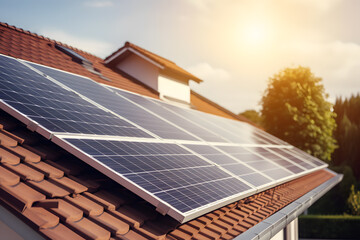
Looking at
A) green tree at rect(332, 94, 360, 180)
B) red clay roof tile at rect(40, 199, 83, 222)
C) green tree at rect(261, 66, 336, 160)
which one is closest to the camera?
red clay roof tile at rect(40, 199, 83, 222)

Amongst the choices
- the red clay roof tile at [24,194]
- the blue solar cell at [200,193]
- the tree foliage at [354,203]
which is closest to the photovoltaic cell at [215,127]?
the blue solar cell at [200,193]

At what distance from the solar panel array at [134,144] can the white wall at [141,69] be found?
687cm

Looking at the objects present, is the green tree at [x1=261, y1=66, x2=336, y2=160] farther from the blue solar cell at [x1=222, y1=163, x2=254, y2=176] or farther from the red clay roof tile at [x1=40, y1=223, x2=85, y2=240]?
the red clay roof tile at [x1=40, y1=223, x2=85, y2=240]

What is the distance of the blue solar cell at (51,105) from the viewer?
567 cm

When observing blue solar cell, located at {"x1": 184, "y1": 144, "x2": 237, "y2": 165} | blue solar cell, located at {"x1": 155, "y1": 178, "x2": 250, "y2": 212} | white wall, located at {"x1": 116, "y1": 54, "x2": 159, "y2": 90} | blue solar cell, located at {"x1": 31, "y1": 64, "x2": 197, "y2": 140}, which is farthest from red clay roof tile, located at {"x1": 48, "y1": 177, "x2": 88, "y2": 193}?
white wall, located at {"x1": 116, "y1": 54, "x2": 159, "y2": 90}

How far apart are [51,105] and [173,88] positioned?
12.0m

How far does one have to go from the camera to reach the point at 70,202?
4.54m

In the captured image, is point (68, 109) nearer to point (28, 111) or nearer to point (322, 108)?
point (28, 111)

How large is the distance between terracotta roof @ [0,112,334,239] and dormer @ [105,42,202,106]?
35.9 feet

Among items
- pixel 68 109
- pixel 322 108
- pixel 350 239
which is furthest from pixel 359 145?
pixel 68 109

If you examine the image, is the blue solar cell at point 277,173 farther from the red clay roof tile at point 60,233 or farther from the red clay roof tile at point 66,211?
the red clay roof tile at point 60,233

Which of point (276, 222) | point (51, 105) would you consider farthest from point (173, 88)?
point (51, 105)

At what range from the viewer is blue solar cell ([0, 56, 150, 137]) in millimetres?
5668

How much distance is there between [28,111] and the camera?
18.2 feet
